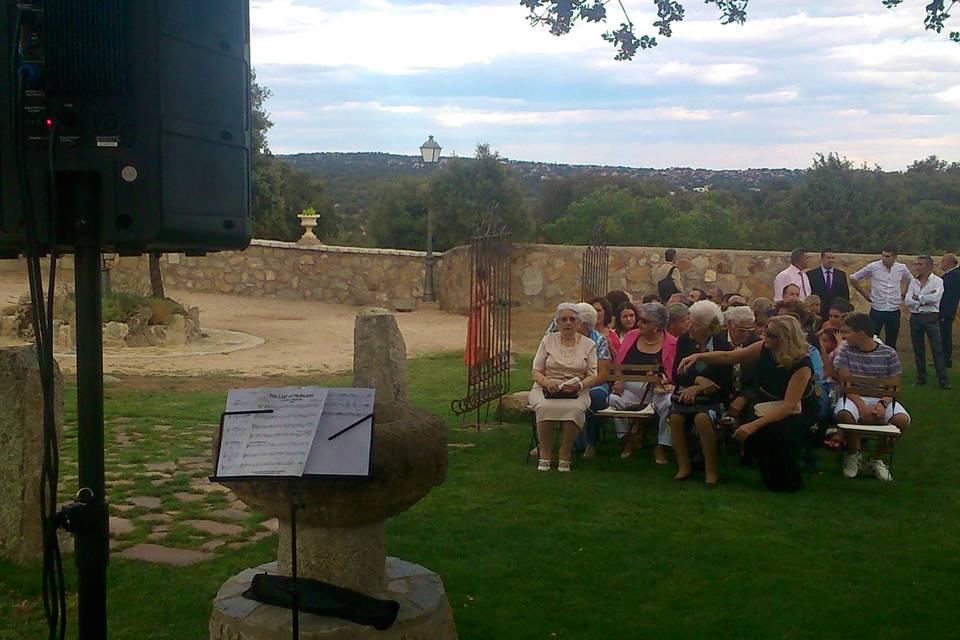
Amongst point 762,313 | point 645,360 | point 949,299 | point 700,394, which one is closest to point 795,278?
point 949,299

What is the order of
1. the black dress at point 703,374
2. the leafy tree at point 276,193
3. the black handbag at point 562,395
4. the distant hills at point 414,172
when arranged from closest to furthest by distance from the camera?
1. the black dress at point 703,374
2. the black handbag at point 562,395
3. the leafy tree at point 276,193
4. the distant hills at point 414,172

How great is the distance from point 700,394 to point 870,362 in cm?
150

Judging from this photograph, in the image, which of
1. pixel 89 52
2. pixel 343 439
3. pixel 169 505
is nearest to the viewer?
pixel 89 52

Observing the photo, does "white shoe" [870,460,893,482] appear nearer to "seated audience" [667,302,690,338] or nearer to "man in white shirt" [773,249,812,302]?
"seated audience" [667,302,690,338]

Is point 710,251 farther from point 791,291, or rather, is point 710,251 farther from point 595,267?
point 791,291

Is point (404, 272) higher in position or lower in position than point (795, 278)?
lower

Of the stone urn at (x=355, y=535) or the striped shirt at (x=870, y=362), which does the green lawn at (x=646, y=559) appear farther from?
the striped shirt at (x=870, y=362)

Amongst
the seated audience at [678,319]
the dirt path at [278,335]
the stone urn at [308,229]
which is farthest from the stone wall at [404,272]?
the seated audience at [678,319]

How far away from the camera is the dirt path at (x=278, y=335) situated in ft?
45.0

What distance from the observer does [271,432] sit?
3.45 meters

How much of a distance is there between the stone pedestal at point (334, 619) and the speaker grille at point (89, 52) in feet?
6.37

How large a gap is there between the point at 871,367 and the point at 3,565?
6079mm

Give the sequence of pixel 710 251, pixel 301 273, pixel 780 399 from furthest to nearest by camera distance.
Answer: pixel 301 273 < pixel 710 251 < pixel 780 399

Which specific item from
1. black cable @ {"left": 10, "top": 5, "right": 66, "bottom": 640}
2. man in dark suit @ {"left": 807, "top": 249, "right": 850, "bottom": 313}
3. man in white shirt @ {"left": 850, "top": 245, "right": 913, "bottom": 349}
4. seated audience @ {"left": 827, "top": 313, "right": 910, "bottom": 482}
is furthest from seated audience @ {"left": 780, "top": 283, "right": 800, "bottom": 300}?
black cable @ {"left": 10, "top": 5, "right": 66, "bottom": 640}
